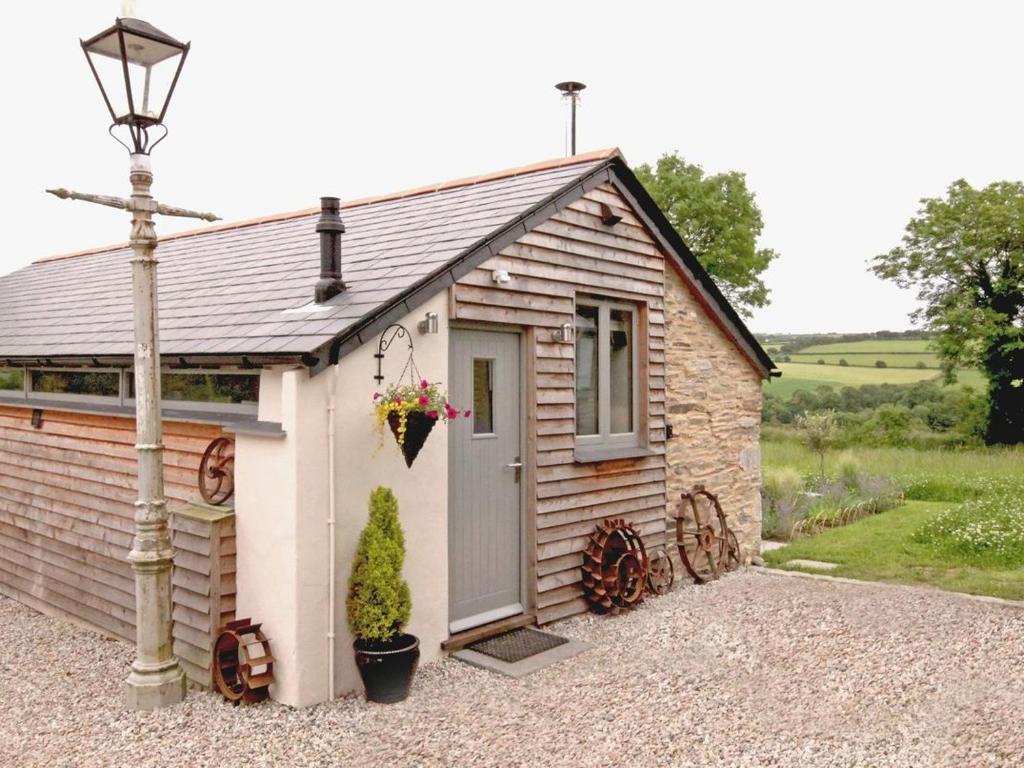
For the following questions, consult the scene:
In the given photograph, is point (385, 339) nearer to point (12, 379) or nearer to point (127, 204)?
point (127, 204)

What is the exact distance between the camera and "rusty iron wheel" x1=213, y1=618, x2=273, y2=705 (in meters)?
5.28

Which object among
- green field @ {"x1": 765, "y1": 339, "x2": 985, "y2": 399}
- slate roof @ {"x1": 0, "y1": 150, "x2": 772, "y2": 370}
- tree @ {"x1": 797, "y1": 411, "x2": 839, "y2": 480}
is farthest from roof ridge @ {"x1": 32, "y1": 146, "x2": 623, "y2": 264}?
green field @ {"x1": 765, "y1": 339, "x2": 985, "y2": 399}

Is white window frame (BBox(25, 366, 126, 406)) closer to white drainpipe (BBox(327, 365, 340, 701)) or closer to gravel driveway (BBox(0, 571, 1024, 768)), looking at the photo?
gravel driveway (BBox(0, 571, 1024, 768))

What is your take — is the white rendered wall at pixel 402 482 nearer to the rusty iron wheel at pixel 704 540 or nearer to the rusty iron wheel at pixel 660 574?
the rusty iron wheel at pixel 660 574

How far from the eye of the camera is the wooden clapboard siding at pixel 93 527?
5.78 m

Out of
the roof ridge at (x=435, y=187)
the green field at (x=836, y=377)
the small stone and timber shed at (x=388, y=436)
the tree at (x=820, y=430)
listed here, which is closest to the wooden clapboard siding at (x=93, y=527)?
the small stone and timber shed at (x=388, y=436)

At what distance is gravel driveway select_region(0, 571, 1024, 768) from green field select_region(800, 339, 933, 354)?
37.6 metres

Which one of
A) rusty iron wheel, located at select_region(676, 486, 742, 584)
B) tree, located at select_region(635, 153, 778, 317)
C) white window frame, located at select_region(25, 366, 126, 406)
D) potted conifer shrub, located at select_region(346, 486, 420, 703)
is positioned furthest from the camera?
tree, located at select_region(635, 153, 778, 317)

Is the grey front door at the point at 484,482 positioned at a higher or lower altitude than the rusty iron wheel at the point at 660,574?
higher

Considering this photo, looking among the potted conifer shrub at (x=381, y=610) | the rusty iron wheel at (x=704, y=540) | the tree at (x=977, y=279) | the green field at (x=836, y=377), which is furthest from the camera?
the green field at (x=836, y=377)

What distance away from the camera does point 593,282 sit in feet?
25.8

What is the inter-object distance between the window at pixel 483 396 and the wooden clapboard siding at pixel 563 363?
1.29ft

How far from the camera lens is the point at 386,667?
536 cm

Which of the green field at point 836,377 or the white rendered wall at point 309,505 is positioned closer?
the white rendered wall at point 309,505
